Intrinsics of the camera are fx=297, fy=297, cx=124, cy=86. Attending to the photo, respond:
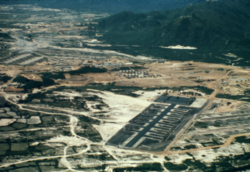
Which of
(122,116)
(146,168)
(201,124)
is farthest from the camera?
(122,116)

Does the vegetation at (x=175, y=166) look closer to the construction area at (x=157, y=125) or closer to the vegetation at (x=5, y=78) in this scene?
the construction area at (x=157, y=125)

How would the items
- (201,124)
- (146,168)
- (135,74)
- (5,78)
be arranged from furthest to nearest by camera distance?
(135,74) < (5,78) < (201,124) < (146,168)

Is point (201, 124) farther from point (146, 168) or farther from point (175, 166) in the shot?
point (146, 168)

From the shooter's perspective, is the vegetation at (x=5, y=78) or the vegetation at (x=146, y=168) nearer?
Result: the vegetation at (x=146, y=168)

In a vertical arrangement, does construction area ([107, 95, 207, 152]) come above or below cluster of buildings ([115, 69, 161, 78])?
below

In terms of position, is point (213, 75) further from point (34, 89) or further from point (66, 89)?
point (34, 89)

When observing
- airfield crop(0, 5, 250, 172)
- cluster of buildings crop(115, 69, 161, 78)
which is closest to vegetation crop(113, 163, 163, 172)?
airfield crop(0, 5, 250, 172)

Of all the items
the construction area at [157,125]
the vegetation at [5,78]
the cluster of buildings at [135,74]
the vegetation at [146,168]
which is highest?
the cluster of buildings at [135,74]

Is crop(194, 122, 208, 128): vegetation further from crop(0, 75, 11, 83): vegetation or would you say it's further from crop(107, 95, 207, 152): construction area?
crop(0, 75, 11, 83): vegetation

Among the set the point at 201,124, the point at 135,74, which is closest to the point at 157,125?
the point at 201,124

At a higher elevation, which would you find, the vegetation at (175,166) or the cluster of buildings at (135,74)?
the cluster of buildings at (135,74)

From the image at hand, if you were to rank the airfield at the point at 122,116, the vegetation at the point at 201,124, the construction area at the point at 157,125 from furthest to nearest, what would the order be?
1. the vegetation at the point at 201,124
2. the construction area at the point at 157,125
3. the airfield at the point at 122,116


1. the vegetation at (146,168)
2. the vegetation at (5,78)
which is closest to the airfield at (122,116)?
the vegetation at (146,168)
